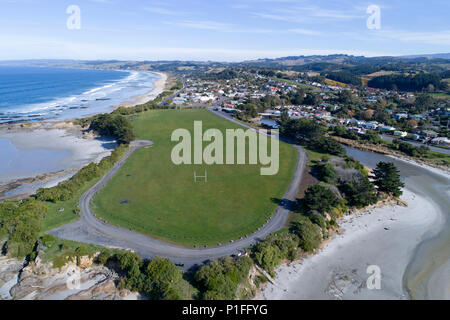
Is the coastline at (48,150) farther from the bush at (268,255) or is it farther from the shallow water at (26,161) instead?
the bush at (268,255)

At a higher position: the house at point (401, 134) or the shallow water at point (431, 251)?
the house at point (401, 134)

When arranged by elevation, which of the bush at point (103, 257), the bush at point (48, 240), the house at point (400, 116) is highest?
the house at point (400, 116)

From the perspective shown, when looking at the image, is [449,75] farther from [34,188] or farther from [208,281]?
[34,188]

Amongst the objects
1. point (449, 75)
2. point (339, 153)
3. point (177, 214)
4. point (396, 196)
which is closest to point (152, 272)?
point (177, 214)

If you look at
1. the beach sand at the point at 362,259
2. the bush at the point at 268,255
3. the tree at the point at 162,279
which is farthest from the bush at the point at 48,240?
the beach sand at the point at 362,259

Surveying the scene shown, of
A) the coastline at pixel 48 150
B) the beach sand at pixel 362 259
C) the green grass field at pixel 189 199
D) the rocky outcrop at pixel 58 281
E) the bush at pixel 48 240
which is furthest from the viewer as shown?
the coastline at pixel 48 150

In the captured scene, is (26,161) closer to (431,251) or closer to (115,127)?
(115,127)
